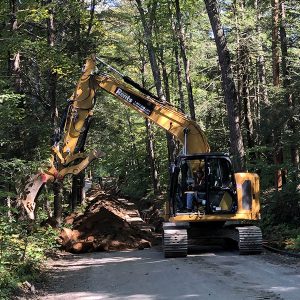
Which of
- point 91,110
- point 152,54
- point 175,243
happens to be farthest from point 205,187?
point 152,54

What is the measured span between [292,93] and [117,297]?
36.1 ft

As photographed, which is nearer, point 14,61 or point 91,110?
point 91,110

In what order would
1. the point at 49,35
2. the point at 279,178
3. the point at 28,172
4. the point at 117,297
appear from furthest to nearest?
the point at 279,178, the point at 49,35, the point at 28,172, the point at 117,297

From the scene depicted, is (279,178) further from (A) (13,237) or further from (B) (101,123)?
(A) (13,237)

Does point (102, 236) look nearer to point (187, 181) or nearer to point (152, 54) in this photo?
point (187, 181)

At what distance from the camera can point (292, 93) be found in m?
16.1

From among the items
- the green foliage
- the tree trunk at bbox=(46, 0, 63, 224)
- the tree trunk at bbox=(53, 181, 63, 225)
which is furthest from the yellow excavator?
the tree trunk at bbox=(53, 181, 63, 225)

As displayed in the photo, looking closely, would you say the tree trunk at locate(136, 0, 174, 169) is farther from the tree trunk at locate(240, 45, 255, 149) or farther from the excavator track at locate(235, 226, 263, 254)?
the excavator track at locate(235, 226, 263, 254)

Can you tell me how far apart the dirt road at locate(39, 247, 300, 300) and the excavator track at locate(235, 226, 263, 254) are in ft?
0.81

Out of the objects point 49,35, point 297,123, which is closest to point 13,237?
point 49,35

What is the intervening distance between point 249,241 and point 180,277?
3361 mm

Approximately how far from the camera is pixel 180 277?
8.91 meters

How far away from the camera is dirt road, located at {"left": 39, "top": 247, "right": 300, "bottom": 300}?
7477 mm

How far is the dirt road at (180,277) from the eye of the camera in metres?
7.48
